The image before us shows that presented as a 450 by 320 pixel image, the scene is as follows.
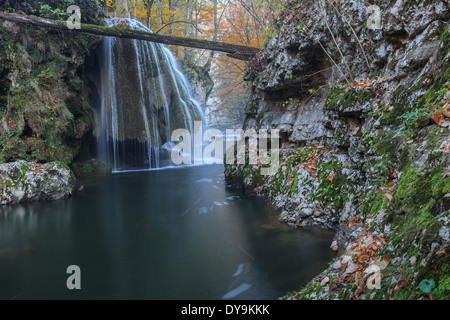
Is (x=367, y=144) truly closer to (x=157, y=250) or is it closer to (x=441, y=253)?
(x=441, y=253)

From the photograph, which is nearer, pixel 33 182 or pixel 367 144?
pixel 367 144

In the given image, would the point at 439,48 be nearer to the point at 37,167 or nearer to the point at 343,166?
the point at 343,166

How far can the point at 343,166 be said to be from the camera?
17.9ft

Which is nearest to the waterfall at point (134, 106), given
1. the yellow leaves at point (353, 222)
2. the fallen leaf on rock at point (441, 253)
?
the yellow leaves at point (353, 222)

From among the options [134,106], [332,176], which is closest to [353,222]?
[332,176]

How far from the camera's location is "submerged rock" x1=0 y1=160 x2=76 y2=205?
7.79m

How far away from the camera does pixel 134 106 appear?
1494 cm

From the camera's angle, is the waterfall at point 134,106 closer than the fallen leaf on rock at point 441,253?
No

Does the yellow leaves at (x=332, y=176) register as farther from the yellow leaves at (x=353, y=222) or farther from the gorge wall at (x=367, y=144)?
the yellow leaves at (x=353, y=222)

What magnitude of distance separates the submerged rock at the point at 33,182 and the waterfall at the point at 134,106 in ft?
18.1

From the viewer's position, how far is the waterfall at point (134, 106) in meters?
14.3

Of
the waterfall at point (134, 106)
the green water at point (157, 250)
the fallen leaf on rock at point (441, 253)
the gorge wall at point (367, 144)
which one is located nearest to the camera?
the fallen leaf on rock at point (441, 253)

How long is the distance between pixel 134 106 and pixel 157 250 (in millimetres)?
11524
